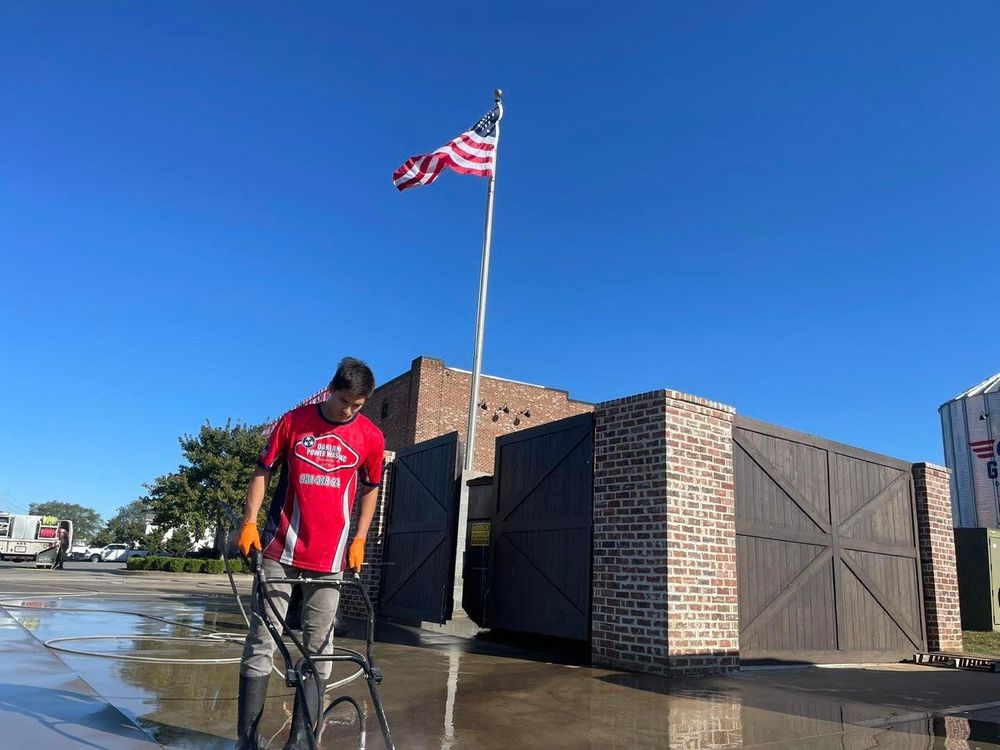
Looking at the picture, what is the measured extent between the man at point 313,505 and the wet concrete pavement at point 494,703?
2.36 ft

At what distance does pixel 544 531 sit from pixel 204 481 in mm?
25898

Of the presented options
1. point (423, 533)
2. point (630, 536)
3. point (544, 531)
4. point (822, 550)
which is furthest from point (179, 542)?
point (822, 550)

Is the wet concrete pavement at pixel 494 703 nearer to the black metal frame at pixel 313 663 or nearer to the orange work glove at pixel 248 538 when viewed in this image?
the black metal frame at pixel 313 663

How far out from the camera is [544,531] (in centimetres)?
812

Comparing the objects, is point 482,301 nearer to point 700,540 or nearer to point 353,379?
point 700,540

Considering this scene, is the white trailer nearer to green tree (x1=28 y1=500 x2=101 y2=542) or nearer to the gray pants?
the gray pants

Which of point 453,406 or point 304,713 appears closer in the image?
point 304,713

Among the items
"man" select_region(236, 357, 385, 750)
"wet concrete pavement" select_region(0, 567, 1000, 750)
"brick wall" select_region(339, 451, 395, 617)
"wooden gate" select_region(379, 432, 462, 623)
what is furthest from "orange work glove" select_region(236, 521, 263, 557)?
"brick wall" select_region(339, 451, 395, 617)

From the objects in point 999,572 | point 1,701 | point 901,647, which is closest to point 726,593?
point 901,647

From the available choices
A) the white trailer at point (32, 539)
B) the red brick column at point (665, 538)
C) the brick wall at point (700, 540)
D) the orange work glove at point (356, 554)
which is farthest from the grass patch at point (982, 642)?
the white trailer at point (32, 539)

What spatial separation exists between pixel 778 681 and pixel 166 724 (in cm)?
512

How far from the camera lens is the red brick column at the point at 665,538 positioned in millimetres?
6512

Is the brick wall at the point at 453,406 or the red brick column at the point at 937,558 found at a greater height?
the brick wall at the point at 453,406

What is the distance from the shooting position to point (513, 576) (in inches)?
334
